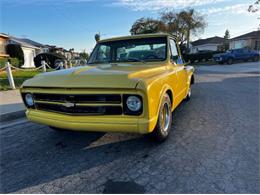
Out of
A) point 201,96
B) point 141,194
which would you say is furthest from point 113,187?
point 201,96

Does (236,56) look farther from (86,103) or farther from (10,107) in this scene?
(86,103)

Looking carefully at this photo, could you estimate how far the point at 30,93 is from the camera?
3475 millimetres

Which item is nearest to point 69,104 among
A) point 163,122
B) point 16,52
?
point 163,122

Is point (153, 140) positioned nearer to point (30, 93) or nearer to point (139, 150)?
point (139, 150)

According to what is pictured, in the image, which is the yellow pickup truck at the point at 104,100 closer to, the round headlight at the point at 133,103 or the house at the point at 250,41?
the round headlight at the point at 133,103

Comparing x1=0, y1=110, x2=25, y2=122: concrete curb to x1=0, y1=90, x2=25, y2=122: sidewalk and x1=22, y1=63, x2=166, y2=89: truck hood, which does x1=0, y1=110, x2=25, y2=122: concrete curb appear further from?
x1=22, y1=63, x2=166, y2=89: truck hood

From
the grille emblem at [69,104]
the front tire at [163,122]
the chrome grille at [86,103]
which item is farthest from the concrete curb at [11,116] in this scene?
the front tire at [163,122]

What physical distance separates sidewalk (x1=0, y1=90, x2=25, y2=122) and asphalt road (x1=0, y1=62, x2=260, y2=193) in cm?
96

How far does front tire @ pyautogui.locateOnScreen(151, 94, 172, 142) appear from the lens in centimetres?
326

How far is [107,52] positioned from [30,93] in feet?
5.97

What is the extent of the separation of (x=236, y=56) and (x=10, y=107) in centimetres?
2535

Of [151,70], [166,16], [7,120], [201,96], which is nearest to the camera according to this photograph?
[151,70]

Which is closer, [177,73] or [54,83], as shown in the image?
[54,83]

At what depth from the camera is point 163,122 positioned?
3.49 meters
